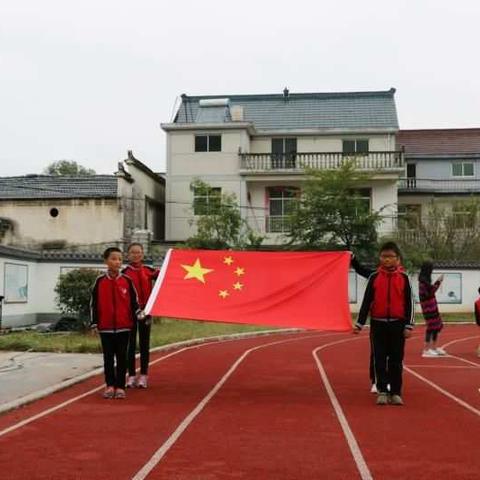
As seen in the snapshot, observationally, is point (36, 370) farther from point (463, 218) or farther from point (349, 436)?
point (463, 218)

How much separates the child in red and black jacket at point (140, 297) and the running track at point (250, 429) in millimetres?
384

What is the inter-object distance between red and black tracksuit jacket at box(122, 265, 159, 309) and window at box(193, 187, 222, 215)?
87.0 feet

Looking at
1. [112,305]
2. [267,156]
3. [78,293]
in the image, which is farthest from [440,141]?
[112,305]

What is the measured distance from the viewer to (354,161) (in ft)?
124

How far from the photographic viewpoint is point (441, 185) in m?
46.4

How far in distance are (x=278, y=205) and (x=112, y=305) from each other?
32.2 m

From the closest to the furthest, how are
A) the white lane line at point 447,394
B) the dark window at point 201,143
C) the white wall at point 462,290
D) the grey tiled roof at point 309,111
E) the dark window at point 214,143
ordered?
1. the white lane line at point 447,394
2. the white wall at point 462,290
3. the dark window at point 214,143
4. the dark window at point 201,143
5. the grey tiled roof at point 309,111

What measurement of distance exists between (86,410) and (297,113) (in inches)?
1446

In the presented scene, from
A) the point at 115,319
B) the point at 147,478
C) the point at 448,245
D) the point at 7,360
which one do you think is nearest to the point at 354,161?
the point at 448,245

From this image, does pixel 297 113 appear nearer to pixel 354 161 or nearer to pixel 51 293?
pixel 354 161

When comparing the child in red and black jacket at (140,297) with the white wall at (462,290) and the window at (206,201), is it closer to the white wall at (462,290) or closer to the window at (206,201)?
the white wall at (462,290)

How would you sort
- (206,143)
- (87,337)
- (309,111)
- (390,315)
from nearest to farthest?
(390,315)
(87,337)
(206,143)
(309,111)

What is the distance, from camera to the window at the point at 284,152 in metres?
41.0

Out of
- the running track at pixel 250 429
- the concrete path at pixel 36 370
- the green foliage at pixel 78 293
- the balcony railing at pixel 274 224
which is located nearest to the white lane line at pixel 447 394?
the running track at pixel 250 429
